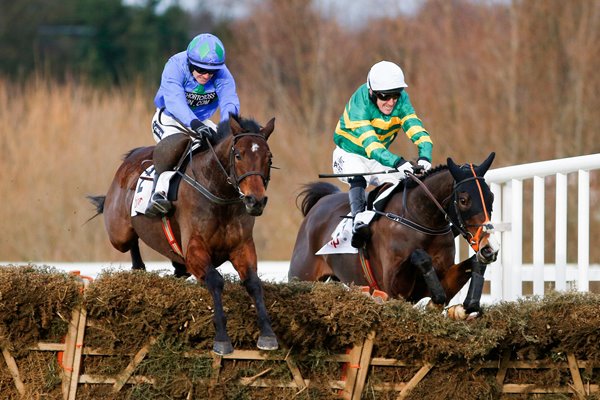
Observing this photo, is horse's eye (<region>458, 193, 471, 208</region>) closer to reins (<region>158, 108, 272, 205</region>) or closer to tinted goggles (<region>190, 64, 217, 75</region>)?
reins (<region>158, 108, 272, 205</region>)

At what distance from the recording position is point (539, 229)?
8.43 meters

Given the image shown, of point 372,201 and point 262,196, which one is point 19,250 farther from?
point 262,196

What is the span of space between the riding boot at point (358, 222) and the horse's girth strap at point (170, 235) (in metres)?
1.35

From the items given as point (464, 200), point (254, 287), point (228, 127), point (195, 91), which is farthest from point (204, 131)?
point (464, 200)

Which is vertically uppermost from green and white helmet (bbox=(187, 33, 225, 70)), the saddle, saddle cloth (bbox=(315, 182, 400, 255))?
green and white helmet (bbox=(187, 33, 225, 70))

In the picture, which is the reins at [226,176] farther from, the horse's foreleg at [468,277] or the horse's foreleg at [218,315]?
the horse's foreleg at [468,277]

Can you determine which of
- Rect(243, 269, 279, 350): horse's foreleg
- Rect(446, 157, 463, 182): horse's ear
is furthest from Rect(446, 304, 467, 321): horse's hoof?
Rect(243, 269, 279, 350): horse's foreleg

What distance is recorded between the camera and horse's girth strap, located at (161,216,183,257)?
7.11m

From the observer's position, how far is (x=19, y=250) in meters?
16.0

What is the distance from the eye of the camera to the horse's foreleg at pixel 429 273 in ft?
22.8

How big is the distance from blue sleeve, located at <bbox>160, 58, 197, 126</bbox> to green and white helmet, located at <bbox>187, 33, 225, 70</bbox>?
155mm

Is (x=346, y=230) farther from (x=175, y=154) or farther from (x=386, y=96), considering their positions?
(x=175, y=154)

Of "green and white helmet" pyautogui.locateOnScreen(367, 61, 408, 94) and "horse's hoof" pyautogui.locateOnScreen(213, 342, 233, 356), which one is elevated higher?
"green and white helmet" pyautogui.locateOnScreen(367, 61, 408, 94)

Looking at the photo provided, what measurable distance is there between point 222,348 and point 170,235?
4.74 feet
